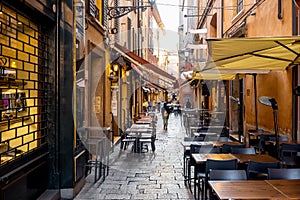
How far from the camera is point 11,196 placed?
471 cm

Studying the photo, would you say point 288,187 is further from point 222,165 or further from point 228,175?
point 222,165

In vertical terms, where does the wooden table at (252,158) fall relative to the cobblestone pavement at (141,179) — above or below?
above

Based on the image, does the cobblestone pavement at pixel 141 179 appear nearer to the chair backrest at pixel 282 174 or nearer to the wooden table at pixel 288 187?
the chair backrest at pixel 282 174

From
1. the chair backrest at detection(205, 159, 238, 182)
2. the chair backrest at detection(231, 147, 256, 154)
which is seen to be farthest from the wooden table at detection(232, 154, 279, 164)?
the chair backrest at detection(205, 159, 238, 182)

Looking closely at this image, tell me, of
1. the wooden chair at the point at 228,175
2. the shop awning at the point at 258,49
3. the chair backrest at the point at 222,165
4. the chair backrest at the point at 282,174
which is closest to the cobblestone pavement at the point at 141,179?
the chair backrest at the point at 222,165

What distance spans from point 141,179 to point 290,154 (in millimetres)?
3353

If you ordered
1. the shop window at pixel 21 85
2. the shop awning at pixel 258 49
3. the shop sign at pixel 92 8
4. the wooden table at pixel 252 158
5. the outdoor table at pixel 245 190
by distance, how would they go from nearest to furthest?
the outdoor table at pixel 245 190
the shop window at pixel 21 85
the shop awning at pixel 258 49
the wooden table at pixel 252 158
the shop sign at pixel 92 8

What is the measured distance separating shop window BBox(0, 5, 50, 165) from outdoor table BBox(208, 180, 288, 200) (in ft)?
9.33

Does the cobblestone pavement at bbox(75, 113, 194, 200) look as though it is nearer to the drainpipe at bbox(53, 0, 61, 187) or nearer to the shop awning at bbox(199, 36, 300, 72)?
the drainpipe at bbox(53, 0, 61, 187)

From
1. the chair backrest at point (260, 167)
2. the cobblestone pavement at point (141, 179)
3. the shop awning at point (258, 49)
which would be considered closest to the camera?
the chair backrest at point (260, 167)

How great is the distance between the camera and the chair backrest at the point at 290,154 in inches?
253

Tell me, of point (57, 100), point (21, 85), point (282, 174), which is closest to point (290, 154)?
point (282, 174)

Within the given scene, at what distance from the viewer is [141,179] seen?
806 cm

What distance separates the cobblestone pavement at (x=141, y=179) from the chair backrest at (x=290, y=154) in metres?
1.95
